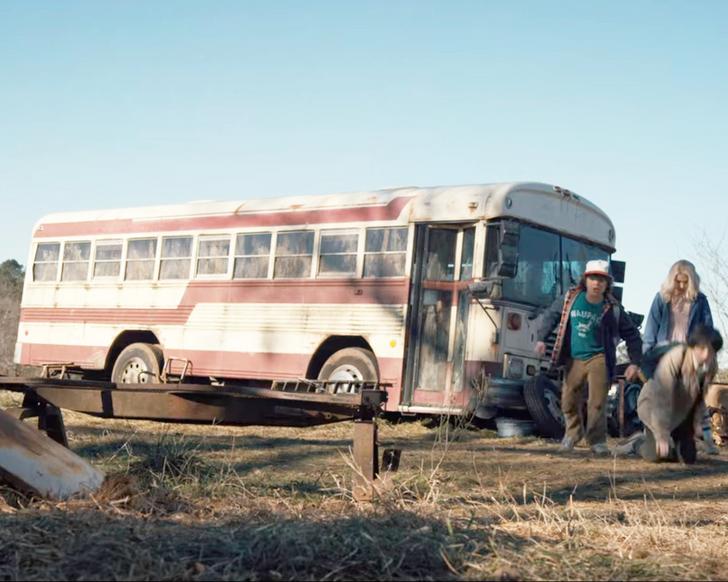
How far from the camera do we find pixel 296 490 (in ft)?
20.8

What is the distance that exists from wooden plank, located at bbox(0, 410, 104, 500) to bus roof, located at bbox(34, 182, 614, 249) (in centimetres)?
→ 893

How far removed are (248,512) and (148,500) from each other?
42 cm

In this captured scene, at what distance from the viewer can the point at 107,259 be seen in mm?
18219

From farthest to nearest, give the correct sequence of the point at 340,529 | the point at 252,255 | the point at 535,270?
the point at 252,255 < the point at 535,270 < the point at 340,529

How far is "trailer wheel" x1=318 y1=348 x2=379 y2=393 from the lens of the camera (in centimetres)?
1450

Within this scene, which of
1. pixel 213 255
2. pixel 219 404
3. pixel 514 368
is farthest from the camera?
pixel 213 255

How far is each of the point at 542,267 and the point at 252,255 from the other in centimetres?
421

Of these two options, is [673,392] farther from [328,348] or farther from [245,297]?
[245,297]

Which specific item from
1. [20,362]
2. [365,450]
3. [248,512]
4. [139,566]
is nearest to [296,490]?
[365,450]

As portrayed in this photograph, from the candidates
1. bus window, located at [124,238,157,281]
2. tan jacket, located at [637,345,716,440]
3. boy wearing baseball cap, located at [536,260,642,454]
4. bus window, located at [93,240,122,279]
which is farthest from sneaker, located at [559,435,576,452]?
bus window, located at [93,240,122,279]

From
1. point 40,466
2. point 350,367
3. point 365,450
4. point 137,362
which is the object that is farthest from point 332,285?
point 40,466

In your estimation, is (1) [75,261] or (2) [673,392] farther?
(1) [75,261]

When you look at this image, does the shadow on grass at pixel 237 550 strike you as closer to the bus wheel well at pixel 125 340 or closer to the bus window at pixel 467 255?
the bus window at pixel 467 255

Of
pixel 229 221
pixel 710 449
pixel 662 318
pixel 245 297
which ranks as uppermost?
pixel 229 221
